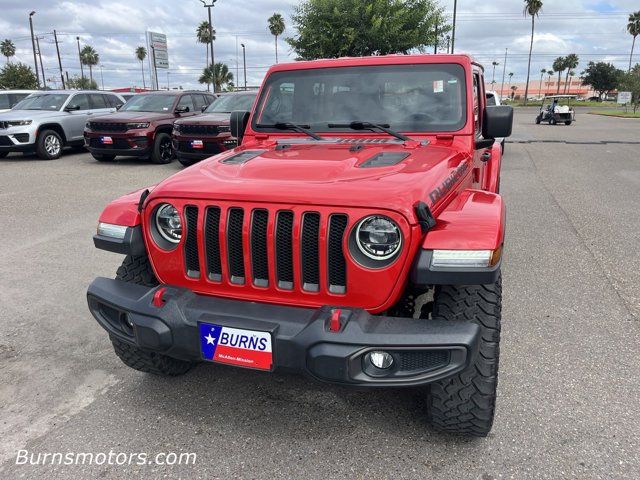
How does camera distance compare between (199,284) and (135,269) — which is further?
(135,269)

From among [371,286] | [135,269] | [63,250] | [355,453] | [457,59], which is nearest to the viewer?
[371,286]

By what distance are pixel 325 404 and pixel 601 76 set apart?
9847cm

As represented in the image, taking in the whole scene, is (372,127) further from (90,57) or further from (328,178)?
(90,57)

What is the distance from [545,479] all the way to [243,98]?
11016mm

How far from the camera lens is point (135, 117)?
460 inches

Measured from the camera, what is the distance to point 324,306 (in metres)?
2.21

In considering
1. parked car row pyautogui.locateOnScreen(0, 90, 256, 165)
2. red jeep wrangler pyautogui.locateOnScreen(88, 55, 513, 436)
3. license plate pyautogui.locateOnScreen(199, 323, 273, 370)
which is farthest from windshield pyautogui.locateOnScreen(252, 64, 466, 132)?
parked car row pyautogui.locateOnScreen(0, 90, 256, 165)

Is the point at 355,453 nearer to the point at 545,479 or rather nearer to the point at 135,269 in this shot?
the point at 545,479

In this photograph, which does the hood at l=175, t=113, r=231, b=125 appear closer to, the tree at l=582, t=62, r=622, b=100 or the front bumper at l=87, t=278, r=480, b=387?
the front bumper at l=87, t=278, r=480, b=387

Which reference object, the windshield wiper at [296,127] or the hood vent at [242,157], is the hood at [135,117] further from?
the hood vent at [242,157]

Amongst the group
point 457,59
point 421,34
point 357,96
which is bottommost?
point 357,96

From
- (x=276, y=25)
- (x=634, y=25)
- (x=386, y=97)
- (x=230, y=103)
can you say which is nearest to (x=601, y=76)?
(x=634, y=25)

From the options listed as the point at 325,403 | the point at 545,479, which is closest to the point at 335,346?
the point at 325,403

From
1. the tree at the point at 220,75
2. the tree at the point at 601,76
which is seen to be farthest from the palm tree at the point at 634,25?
the tree at the point at 220,75
